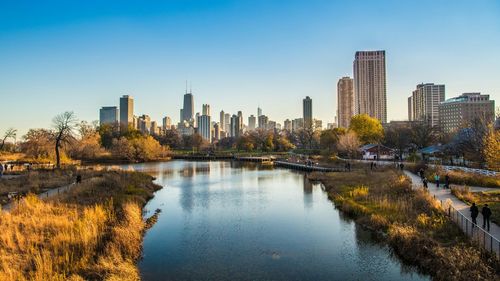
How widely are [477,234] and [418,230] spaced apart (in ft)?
10.0

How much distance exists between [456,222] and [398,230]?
2772 millimetres

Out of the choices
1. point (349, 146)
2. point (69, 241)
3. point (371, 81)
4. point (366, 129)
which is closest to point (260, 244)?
point (69, 241)

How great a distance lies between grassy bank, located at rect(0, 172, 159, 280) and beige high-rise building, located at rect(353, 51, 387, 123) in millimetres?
188354

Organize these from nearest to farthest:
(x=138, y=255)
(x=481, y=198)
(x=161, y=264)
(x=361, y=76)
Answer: (x=161, y=264)
(x=138, y=255)
(x=481, y=198)
(x=361, y=76)

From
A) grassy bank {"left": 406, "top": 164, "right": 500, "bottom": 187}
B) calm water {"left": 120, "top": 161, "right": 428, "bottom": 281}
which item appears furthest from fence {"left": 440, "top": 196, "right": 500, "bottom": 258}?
grassy bank {"left": 406, "top": 164, "right": 500, "bottom": 187}

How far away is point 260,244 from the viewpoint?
62.5 ft

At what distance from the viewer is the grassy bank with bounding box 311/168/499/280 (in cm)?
1316

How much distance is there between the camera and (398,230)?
60.1 feet

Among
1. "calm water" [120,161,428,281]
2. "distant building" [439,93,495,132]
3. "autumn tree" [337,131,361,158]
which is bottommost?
"calm water" [120,161,428,281]

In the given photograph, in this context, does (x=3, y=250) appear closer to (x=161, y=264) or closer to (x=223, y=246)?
(x=161, y=264)

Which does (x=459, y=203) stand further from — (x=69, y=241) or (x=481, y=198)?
(x=69, y=241)

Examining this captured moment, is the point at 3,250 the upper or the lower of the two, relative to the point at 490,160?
lower

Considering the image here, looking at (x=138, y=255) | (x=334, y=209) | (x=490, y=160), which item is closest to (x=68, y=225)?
(x=138, y=255)

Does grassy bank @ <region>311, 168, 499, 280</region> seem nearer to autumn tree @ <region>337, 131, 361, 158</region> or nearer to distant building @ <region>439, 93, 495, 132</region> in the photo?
autumn tree @ <region>337, 131, 361, 158</region>
